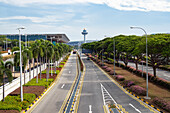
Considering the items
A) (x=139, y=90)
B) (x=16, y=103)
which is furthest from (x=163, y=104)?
(x=16, y=103)

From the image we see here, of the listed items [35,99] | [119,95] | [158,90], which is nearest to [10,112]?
[35,99]

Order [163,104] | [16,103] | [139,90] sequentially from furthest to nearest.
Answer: [139,90]
[16,103]
[163,104]

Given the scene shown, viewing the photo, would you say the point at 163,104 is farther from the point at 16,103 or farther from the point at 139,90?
the point at 16,103

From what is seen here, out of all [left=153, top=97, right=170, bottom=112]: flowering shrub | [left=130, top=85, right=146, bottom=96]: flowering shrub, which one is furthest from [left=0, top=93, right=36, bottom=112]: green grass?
[left=153, top=97, right=170, bottom=112]: flowering shrub

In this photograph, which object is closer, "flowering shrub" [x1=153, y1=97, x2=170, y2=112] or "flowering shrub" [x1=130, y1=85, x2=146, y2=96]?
"flowering shrub" [x1=153, y1=97, x2=170, y2=112]

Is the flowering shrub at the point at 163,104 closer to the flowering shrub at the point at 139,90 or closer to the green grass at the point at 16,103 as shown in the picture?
the flowering shrub at the point at 139,90

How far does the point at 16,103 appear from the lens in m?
24.9

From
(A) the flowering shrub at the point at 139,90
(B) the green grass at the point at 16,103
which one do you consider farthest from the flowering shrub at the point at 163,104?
(B) the green grass at the point at 16,103

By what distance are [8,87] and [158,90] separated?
24.8m

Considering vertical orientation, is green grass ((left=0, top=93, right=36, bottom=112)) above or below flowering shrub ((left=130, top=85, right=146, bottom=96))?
below

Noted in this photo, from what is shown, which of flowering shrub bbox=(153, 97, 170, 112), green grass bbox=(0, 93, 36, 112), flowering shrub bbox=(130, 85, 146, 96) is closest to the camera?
flowering shrub bbox=(153, 97, 170, 112)

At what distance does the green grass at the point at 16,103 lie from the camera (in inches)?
888

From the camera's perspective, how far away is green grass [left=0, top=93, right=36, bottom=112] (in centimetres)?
2255

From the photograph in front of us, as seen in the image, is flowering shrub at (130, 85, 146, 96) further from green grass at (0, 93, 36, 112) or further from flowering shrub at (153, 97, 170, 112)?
green grass at (0, 93, 36, 112)
